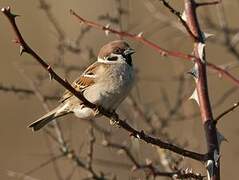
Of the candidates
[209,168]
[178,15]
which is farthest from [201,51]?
[209,168]

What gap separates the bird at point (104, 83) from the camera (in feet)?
15.8

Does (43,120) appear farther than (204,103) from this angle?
Yes

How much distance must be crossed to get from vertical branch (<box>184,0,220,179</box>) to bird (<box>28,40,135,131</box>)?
168 centimetres

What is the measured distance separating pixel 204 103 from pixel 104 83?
76.8 inches

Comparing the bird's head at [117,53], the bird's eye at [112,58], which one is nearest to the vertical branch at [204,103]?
the bird's head at [117,53]

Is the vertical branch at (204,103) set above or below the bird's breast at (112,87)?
above

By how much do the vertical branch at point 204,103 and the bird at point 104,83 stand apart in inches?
66.1

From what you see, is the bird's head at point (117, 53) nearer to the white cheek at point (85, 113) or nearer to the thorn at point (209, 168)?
the white cheek at point (85, 113)

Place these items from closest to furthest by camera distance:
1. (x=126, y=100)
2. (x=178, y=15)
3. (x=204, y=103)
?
(x=178, y=15) < (x=204, y=103) < (x=126, y=100)

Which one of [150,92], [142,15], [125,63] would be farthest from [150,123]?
[142,15]

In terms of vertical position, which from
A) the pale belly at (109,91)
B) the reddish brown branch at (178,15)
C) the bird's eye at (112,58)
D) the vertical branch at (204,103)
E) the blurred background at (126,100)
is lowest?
the blurred background at (126,100)

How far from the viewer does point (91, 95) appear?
16.3 feet

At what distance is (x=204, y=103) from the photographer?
122 inches

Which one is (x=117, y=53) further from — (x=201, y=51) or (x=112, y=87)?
(x=201, y=51)
